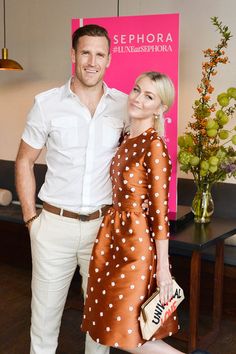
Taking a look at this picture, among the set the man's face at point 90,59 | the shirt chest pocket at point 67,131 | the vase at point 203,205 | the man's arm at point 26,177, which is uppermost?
the man's face at point 90,59

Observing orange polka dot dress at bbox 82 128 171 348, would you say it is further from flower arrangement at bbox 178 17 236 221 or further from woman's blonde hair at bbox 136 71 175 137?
flower arrangement at bbox 178 17 236 221

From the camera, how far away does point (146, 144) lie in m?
1.99

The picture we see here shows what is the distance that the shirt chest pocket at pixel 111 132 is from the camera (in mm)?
2213

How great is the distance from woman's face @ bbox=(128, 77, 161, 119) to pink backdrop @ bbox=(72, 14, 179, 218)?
1184 mm

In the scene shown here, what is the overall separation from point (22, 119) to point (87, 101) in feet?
9.70

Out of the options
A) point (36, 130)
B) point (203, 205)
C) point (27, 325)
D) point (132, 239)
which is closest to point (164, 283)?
point (132, 239)

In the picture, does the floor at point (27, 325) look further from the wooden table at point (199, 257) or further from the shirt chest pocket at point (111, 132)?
the shirt chest pocket at point (111, 132)

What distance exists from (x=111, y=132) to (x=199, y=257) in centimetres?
94

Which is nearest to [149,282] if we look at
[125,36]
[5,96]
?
[125,36]

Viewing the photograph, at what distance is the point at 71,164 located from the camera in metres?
2.19

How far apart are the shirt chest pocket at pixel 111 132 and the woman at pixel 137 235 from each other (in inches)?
→ 5.0

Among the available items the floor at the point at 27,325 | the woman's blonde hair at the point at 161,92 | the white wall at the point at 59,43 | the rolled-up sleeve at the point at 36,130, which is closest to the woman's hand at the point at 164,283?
the woman's blonde hair at the point at 161,92

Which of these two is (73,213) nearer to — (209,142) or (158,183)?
(158,183)

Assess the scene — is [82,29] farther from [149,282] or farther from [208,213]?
[208,213]
